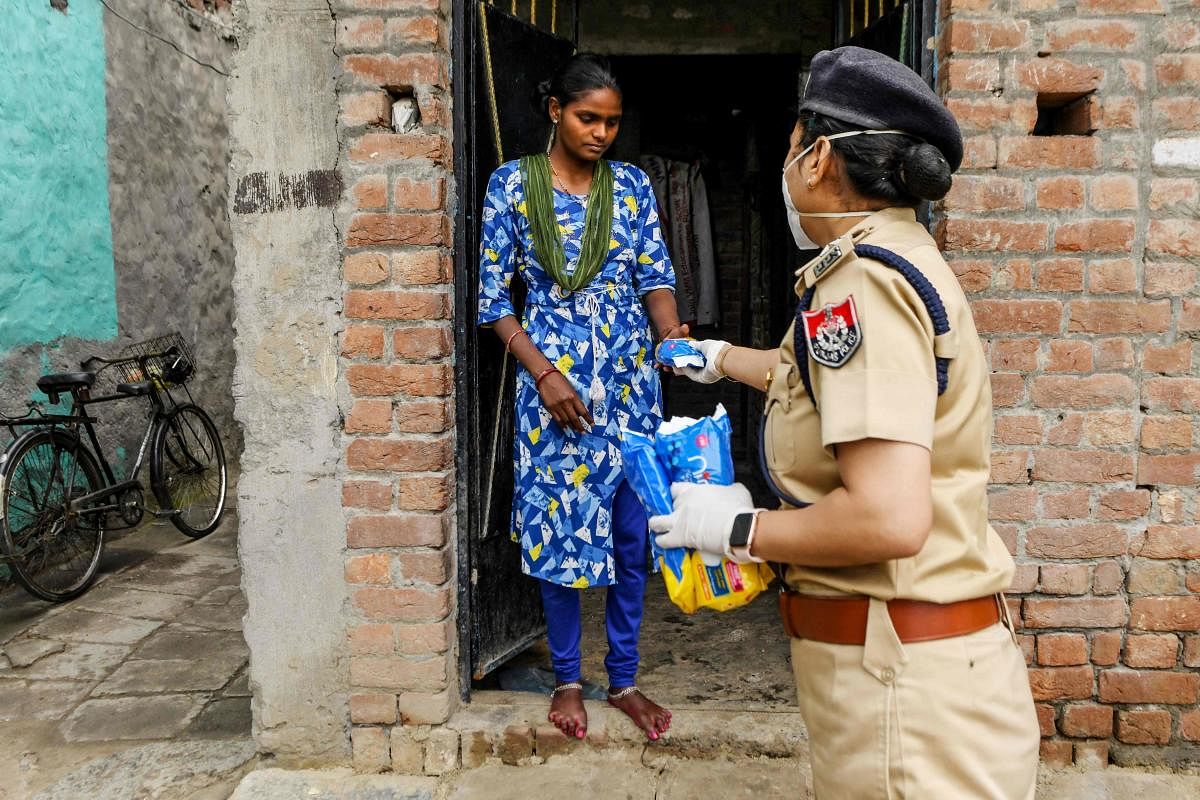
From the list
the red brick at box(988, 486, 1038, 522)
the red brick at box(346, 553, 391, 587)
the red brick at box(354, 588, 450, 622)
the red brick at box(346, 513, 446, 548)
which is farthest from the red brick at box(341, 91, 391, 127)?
the red brick at box(988, 486, 1038, 522)

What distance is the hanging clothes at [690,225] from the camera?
5.54m

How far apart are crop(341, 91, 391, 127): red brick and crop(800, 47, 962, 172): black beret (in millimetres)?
1470

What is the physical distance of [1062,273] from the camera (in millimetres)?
2371

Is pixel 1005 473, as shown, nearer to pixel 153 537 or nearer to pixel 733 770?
pixel 733 770

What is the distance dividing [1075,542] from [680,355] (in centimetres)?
131

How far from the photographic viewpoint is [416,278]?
97.3 inches

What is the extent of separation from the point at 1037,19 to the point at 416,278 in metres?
1.77

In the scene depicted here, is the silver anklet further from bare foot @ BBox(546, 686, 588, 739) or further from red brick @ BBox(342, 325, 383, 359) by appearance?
red brick @ BBox(342, 325, 383, 359)

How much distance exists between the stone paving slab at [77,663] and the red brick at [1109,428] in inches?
145

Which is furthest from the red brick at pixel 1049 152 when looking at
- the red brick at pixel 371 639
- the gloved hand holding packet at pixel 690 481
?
the red brick at pixel 371 639

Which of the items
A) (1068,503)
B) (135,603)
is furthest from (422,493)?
(135,603)

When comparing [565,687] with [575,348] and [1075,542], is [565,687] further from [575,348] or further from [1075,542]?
[1075,542]

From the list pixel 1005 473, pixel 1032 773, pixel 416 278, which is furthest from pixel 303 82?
pixel 1032 773

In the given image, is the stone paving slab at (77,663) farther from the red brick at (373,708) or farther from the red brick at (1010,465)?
the red brick at (1010,465)
